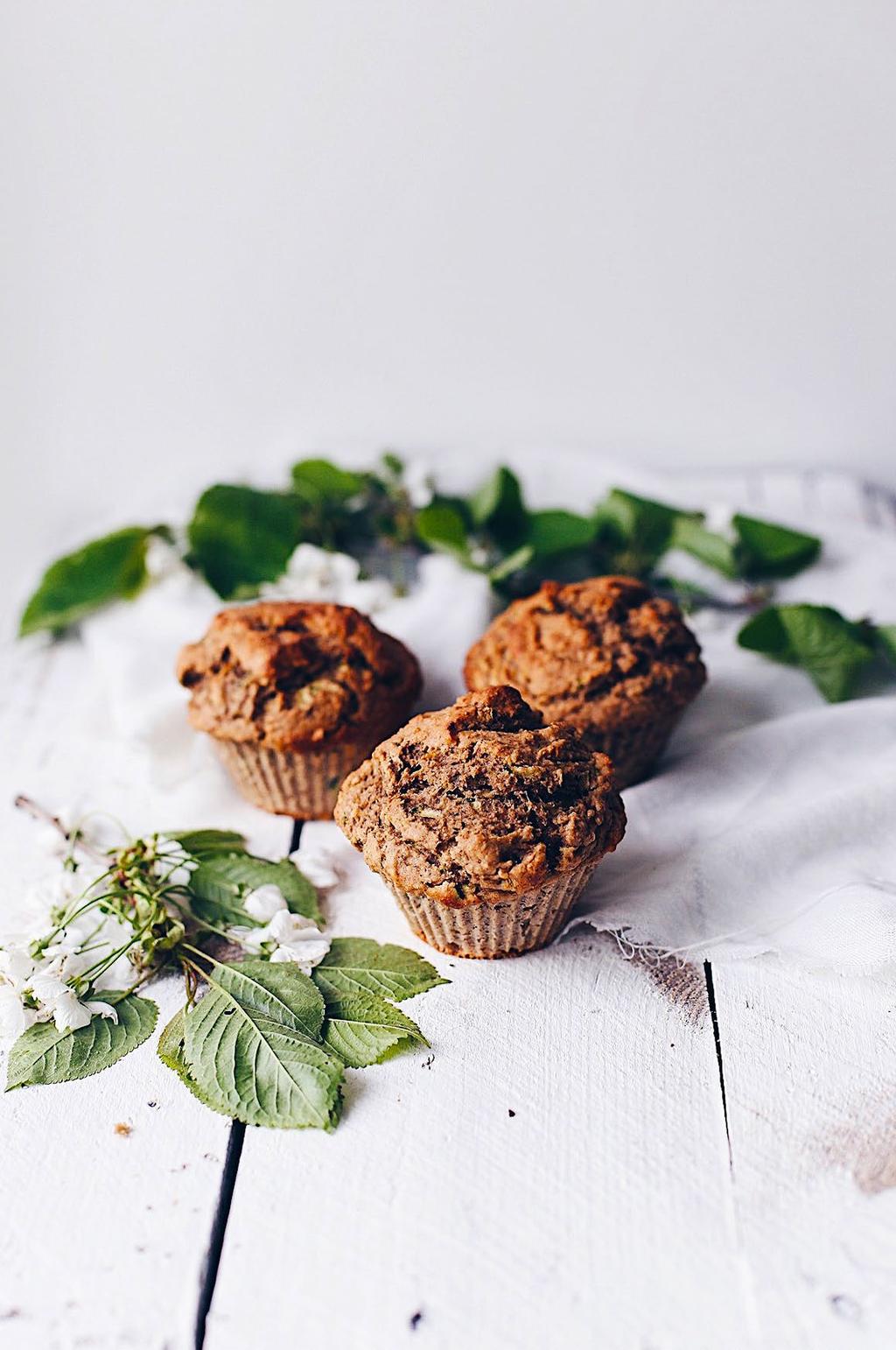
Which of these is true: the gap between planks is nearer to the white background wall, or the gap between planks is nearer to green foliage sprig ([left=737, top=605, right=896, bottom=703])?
green foliage sprig ([left=737, top=605, right=896, bottom=703])

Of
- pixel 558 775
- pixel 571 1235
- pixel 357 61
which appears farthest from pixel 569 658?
pixel 357 61

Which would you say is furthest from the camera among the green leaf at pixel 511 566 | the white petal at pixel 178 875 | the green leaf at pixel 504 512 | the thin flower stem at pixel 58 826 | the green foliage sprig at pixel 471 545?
the green leaf at pixel 504 512

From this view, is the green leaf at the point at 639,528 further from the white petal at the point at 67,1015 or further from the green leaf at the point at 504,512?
the white petal at the point at 67,1015

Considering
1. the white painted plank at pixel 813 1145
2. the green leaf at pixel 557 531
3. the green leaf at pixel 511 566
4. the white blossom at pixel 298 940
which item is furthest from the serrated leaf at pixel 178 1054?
the green leaf at pixel 557 531

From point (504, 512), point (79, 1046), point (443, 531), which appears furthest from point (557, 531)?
point (79, 1046)

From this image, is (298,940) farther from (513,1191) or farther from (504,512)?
(504,512)

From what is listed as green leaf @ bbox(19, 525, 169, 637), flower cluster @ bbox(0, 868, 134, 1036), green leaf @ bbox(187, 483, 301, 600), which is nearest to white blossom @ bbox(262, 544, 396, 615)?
green leaf @ bbox(187, 483, 301, 600)

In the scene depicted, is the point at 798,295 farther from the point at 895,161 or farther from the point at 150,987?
the point at 150,987
